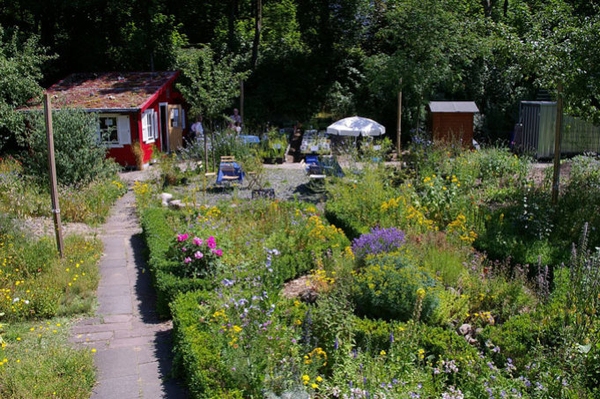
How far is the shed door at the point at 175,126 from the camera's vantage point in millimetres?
22562

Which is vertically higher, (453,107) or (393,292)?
(453,107)

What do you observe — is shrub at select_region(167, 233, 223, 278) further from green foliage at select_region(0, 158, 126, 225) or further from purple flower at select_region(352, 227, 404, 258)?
green foliage at select_region(0, 158, 126, 225)

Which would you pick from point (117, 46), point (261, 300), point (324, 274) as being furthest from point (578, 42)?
point (117, 46)

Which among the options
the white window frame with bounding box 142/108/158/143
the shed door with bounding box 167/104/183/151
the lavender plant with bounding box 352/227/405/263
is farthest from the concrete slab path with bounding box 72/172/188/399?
the shed door with bounding box 167/104/183/151

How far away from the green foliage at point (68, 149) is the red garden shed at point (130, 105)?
2611mm

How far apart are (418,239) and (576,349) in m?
3.59

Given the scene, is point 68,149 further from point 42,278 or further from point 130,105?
point 42,278

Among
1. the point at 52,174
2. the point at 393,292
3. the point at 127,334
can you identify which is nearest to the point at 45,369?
the point at 127,334

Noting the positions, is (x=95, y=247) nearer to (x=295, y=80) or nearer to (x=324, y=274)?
(x=324, y=274)

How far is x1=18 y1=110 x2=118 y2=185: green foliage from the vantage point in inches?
551

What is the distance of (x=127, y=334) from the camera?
723 centimetres

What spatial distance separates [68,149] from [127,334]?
8534mm

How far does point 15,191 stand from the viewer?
1258 cm

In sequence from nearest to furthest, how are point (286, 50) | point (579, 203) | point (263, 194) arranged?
point (579, 203) → point (263, 194) → point (286, 50)
